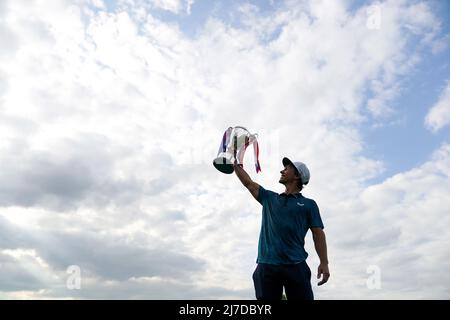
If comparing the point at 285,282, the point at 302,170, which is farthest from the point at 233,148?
the point at 285,282

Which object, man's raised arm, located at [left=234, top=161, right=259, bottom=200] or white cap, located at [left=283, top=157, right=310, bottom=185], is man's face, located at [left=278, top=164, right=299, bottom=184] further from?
man's raised arm, located at [left=234, top=161, right=259, bottom=200]

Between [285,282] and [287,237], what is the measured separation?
63 cm

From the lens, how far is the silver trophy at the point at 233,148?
7289mm

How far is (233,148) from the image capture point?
24.4 feet

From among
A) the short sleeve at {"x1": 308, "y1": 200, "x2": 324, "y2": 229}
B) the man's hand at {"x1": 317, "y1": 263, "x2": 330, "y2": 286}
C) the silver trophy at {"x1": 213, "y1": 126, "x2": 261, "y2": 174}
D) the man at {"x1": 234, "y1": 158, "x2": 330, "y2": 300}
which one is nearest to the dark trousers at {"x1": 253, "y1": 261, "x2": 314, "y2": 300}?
the man at {"x1": 234, "y1": 158, "x2": 330, "y2": 300}

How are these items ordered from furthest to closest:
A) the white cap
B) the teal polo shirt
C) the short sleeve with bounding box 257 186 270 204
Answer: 1. the white cap
2. the short sleeve with bounding box 257 186 270 204
3. the teal polo shirt

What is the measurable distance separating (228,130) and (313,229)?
7.13 feet

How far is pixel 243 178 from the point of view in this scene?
6977 mm

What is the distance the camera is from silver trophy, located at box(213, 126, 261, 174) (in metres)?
7.29

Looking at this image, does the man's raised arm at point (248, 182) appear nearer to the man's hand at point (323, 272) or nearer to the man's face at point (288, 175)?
the man's face at point (288, 175)

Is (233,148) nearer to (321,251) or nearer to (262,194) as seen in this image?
(262,194)
